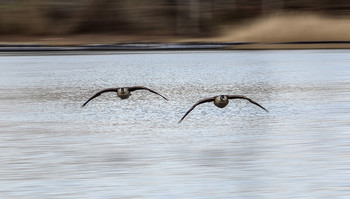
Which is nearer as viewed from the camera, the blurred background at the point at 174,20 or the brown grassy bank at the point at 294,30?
the brown grassy bank at the point at 294,30

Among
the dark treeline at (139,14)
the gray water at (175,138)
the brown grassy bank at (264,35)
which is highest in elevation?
the dark treeline at (139,14)

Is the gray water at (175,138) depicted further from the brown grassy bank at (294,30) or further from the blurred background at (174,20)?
the blurred background at (174,20)

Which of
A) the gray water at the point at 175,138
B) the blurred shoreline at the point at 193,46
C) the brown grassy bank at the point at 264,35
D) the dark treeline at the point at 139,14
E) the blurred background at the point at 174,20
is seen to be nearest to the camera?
the gray water at the point at 175,138

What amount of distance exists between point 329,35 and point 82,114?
1617cm

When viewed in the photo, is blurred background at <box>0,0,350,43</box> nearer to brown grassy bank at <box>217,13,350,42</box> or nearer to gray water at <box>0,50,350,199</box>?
brown grassy bank at <box>217,13,350,42</box>

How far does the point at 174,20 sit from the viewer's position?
2803cm

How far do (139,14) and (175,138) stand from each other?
936 inches

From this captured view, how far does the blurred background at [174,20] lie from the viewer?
23828 mm

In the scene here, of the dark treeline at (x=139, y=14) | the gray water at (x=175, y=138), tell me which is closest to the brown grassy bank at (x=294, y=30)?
the dark treeline at (x=139, y=14)

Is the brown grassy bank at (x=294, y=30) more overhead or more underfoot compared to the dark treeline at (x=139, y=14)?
more underfoot

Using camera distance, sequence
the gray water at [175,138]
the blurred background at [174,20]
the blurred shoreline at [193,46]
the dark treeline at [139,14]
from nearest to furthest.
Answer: the gray water at [175,138] → the blurred shoreline at [193,46] → the blurred background at [174,20] → the dark treeline at [139,14]

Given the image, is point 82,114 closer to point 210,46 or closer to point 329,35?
point 210,46

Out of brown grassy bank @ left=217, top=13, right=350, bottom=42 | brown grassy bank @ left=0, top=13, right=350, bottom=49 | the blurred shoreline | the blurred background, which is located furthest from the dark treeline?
the blurred shoreline

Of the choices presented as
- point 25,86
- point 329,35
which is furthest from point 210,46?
point 25,86
